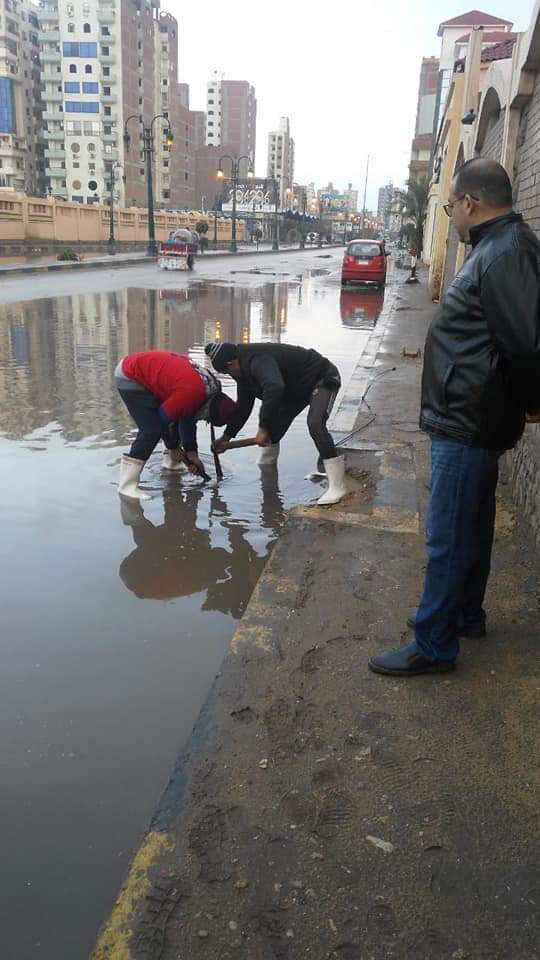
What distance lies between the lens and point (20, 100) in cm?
9375

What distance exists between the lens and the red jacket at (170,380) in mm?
4984

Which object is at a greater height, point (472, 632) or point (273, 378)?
point (273, 378)

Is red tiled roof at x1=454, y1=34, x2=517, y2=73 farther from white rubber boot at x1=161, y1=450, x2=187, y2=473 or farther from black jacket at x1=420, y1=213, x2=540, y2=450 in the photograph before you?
black jacket at x1=420, y1=213, x2=540, y2=450

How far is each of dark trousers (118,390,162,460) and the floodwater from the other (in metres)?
0.39

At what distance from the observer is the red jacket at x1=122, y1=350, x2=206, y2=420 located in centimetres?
498

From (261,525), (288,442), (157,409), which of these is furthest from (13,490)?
(288,442)

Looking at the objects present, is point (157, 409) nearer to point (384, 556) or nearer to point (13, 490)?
point (13, 490)

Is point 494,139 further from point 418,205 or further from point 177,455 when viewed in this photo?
point 418,205

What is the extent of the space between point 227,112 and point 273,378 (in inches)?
6556

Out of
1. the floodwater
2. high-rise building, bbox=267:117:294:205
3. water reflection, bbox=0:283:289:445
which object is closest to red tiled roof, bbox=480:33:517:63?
water reflection, bbox=0:283:289:445

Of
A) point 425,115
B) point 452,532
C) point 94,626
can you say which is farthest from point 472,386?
point 425,115

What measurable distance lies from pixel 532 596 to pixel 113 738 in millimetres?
1993

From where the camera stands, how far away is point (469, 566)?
2.74 meters

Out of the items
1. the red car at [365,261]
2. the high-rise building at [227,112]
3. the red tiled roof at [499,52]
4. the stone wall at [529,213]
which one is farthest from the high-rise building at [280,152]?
the stone wall at [529,213]
